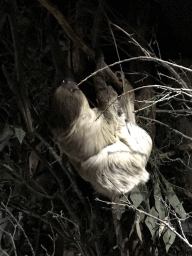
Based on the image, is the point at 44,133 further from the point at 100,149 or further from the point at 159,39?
the point at 159,39

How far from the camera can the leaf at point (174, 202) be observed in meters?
1.35

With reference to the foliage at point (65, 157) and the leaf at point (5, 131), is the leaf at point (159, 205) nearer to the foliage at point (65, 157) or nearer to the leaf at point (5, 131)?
the foliage at point (65, 157)

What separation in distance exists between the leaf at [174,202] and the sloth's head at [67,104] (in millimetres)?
635

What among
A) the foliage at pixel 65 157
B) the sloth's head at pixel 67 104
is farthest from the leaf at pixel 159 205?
the sloth's head at pixel 67 104

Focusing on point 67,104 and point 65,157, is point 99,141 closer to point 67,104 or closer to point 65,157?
point 67,104

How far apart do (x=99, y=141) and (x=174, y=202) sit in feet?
1.84

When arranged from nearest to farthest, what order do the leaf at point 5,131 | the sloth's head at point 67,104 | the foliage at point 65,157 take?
the sloth's head at point 67,104, the foliage at point 65,157, the leaf at point 5,131

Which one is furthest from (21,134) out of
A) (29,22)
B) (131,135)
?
(29,22)

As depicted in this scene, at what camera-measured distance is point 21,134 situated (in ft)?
4.08

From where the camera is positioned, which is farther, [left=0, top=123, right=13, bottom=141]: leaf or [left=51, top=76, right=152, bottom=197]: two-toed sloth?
[left=0, top=123, right=13, bottom=141]: leaf

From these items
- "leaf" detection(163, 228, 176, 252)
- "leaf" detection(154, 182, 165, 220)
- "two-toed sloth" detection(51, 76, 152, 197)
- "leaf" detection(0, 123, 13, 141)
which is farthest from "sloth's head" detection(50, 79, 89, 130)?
"leaf" detection(163, 228, 176, 252)

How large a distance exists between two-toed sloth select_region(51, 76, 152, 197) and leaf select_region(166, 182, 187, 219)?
349mm

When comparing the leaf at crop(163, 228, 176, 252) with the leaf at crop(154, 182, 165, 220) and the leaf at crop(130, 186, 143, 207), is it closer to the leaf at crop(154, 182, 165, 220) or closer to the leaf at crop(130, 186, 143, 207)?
the leaf at crop(154, 182, 165, 220)

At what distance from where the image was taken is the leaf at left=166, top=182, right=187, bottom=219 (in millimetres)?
1353
